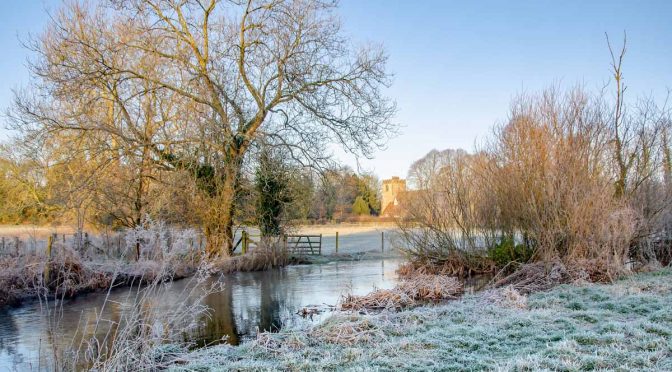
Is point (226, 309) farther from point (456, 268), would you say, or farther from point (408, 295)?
point (456, 268)

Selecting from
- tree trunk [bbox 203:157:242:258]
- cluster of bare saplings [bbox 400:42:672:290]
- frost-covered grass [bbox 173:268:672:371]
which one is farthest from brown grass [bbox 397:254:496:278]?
tree trunk [bbox 203:157:242:258]

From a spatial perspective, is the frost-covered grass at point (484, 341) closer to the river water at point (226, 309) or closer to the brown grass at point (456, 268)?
the river water at point (226, 309)

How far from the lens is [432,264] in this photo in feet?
48.8

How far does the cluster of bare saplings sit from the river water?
2321 millimetres

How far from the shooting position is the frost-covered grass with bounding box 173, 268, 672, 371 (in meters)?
5.40

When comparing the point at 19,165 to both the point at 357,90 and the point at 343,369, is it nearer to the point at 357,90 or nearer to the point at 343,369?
the point at 357,90

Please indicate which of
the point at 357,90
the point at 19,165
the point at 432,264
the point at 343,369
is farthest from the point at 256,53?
the point at 343,369

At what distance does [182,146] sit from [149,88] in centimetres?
217

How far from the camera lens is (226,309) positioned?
37.5ft

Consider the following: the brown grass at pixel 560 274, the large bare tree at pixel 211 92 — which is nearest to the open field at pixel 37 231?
the large bare tree at pixel 211 92

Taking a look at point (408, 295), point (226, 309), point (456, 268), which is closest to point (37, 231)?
point (226, 309)

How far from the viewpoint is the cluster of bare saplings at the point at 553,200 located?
40.2ft

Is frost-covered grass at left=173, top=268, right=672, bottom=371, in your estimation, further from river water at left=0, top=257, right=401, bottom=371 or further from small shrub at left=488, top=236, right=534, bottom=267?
small shrub at left=488, top=236, right=534, bottom=267

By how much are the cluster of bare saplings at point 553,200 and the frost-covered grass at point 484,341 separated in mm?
3241
